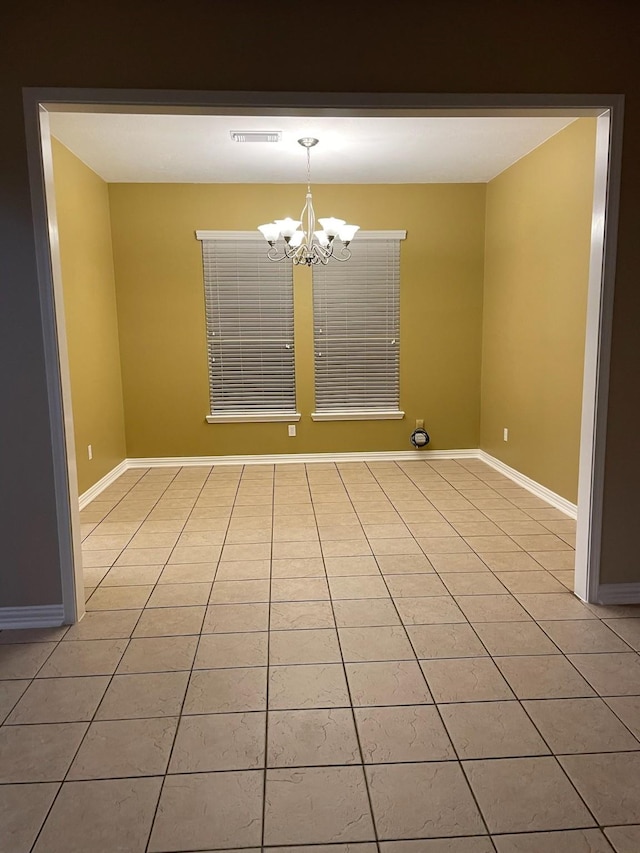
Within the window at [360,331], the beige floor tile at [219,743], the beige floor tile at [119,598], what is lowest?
the beige floor tile at [219,743]

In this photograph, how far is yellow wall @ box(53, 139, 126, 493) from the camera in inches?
168

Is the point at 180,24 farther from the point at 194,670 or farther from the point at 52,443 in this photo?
the point at 194,670

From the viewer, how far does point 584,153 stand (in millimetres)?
3748

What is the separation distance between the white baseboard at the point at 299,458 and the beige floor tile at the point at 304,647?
3.32m

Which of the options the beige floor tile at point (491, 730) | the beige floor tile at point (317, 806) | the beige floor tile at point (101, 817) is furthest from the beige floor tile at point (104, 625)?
the beige floor tile at point (491, 730)

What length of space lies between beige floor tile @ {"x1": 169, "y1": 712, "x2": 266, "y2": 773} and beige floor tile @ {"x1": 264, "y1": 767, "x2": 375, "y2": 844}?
12cm

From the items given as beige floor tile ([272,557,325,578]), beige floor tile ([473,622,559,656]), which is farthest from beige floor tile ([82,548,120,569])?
beige floor tile ([473,622,559,656])

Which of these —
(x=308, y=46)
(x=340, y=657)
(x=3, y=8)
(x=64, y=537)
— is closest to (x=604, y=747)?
(x=340, y=657)

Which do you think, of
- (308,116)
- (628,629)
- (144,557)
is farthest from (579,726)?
(308,116)

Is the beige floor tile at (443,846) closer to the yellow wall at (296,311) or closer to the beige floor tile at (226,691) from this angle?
the beige floor tile at (226,691)

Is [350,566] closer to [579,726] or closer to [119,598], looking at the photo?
[119,598]

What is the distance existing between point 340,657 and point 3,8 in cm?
296

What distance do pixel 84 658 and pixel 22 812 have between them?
0.79 metres

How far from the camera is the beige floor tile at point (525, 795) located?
153 cm
